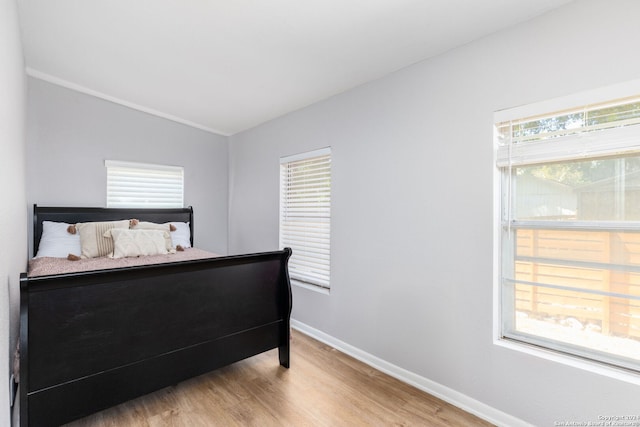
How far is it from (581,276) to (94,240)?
3872mm

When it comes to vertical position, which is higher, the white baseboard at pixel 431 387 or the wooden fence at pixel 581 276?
the wooden fence at pixel 581 276

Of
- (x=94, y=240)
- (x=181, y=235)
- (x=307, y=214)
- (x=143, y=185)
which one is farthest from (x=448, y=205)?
(x=143, y=185)

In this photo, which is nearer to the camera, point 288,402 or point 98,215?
point 288,402

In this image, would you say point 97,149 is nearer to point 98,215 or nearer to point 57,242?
point 98,215

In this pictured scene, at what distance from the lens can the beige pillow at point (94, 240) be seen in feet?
9.73

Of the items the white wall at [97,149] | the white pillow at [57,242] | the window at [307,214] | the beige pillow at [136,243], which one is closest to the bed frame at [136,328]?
the window at [307,214]

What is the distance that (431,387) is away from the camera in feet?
6.73

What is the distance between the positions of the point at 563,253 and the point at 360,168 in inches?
57.9

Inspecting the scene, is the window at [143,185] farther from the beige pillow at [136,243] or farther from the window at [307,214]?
the window at [307,214]

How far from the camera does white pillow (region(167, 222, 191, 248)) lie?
360 cm

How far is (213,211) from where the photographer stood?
4332 mm

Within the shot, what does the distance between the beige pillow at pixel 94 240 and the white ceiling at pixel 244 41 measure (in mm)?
1488

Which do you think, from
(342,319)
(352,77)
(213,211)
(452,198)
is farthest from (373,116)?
(213,211)

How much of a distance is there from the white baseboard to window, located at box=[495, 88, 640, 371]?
0.44 meters
